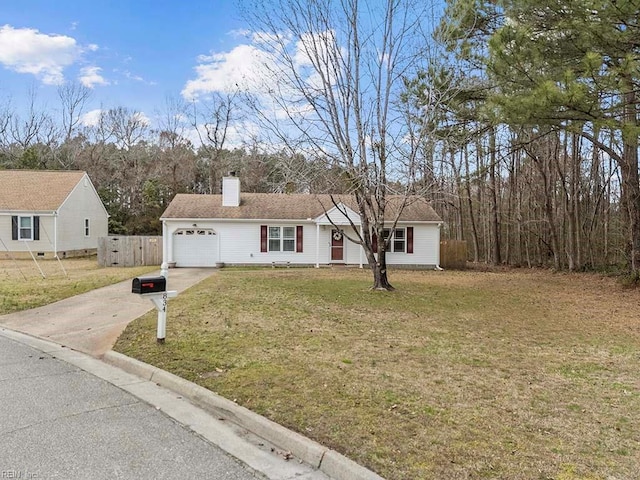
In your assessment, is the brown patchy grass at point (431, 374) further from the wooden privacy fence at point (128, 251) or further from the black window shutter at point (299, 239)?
the wooden privacy fence at point (128, 251)

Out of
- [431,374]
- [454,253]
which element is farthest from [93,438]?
[454,253]

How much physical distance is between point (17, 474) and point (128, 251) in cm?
1954

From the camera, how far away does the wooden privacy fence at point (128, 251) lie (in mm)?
20734

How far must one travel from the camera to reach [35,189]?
25.4m

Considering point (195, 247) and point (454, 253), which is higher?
point (195, 247)

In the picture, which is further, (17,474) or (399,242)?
(399,242)

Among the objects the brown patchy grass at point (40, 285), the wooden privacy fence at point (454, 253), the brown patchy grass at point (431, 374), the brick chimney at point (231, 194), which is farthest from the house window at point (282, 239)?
the brown patchy grass at point (431, 374)

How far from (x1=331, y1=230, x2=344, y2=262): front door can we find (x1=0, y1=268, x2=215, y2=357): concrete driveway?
11318 millimetres

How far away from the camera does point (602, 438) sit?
11.3 feet

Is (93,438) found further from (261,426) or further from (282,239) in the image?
(282,239)

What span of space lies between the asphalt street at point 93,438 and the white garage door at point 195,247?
16.1 m

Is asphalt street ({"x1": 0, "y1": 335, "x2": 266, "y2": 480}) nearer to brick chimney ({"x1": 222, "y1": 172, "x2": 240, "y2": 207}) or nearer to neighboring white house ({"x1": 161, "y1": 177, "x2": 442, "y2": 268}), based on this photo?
neighboring white house ({"x1": 161, "y1": 177, "x2": 442, "y2": 268})

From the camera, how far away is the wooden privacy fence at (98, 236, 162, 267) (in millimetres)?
20734

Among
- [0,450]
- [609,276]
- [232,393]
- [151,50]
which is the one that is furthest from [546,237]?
[0,450]
